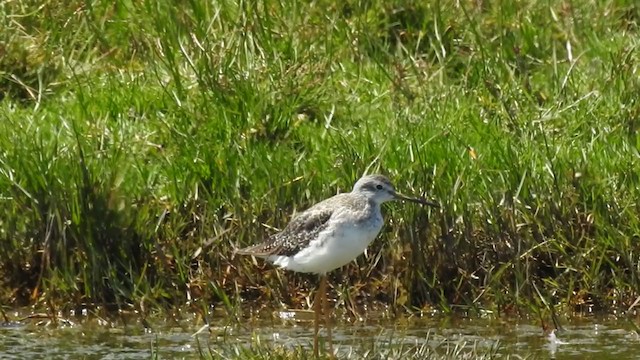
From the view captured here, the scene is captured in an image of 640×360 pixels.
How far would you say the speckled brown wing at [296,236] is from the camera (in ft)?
25.8

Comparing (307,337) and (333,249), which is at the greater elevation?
(333,249)

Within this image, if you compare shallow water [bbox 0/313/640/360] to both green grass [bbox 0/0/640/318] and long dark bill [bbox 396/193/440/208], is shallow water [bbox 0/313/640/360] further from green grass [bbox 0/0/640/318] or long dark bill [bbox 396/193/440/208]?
long dark bill [bbox 396/193/440/208]

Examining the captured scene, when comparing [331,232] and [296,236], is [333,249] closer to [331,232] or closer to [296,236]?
[331,232]

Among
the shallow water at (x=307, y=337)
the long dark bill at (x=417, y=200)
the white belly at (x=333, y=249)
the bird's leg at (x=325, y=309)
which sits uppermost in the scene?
the long dark bill at (x=417, y=200)

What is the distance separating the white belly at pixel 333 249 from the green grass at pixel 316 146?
1.39 ft

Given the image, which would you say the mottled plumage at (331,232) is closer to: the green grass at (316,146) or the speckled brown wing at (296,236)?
the speckled brown wing at (296,236)

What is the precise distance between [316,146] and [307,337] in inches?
58.8

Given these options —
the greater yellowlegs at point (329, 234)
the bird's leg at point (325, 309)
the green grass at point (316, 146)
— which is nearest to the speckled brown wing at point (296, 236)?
the greater yellowlegs at point (329, 234)

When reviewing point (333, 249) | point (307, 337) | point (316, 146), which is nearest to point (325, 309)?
→ point (307, 337)

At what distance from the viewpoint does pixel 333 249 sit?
7699mm

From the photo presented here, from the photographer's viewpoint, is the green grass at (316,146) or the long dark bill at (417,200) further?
the green grass at (316,146)

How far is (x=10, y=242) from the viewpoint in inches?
330

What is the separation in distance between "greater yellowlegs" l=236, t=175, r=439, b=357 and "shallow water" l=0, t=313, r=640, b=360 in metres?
0.26

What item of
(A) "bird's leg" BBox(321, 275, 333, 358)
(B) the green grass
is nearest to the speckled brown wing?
(A) "bird's leg" BBox(321, 275, 333, 358)
